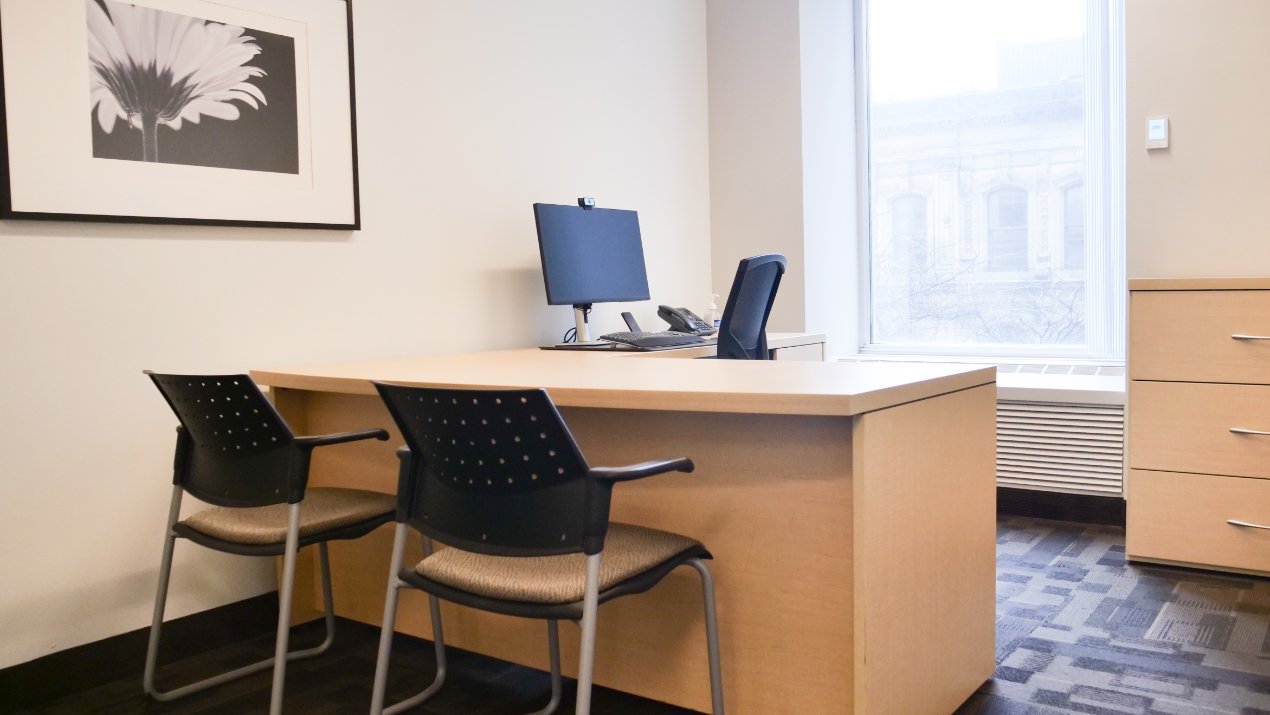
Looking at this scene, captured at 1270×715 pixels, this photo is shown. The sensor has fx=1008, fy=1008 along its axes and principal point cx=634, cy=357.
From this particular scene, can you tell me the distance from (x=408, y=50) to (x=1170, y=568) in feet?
9.88

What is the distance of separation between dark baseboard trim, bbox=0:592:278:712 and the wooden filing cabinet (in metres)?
2.76

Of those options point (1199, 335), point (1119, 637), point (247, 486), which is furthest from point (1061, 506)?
point (247, 486)

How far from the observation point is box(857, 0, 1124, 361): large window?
4.35 meters

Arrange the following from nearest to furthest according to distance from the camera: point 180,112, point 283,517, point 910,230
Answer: point 283,517 < point 180,112 < point 910,230

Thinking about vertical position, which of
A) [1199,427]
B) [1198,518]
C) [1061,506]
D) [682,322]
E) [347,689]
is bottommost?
[347,689]

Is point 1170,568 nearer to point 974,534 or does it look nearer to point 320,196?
point 974,534

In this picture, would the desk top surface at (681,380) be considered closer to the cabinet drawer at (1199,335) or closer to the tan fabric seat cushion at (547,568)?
the tan fabric seat cushion at (547,568)

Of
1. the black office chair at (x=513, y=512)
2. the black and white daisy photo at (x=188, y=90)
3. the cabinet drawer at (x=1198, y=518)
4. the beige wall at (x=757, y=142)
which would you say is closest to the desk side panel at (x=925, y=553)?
the black office chair at (x=513, y=512)

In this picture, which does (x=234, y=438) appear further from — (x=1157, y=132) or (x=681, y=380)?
(x=1157, y=132)

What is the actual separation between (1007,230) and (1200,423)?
163 centimetres

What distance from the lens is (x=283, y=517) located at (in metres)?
2.31

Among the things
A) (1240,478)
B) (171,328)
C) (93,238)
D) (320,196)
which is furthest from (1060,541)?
(93,238)

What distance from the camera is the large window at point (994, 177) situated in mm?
4348

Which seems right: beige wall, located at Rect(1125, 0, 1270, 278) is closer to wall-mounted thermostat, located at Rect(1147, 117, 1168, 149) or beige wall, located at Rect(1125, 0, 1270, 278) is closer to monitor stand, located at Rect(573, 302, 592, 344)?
wall-mounted thermostat, located at Rect(1147, 117, 1168, 149)
